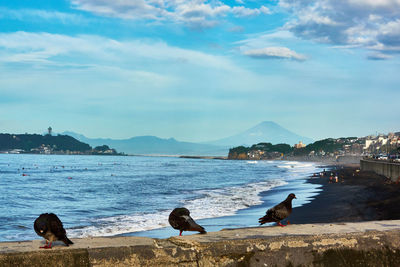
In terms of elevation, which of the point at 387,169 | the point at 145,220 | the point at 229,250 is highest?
the point at 229,250

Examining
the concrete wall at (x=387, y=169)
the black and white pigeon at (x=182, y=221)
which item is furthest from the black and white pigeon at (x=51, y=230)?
the concrete wall at (x=387, y=169)

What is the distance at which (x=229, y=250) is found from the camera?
13.9ft

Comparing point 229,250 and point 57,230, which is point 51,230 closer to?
point 57,230

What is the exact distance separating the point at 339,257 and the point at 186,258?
1.42 meters

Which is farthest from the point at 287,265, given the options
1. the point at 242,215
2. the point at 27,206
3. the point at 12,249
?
the point at 27,206

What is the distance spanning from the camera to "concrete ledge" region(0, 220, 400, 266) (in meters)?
3.91

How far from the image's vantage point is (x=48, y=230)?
4.38 metres

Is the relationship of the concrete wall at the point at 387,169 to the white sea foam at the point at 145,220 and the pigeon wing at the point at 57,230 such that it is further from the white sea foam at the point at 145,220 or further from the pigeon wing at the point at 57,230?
the pigeon wing at the point at 57,230

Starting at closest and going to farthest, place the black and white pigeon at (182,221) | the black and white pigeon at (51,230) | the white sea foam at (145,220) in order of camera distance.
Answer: the black and white pigeon at (51,230)
the black and white pigeon at (182,221)
the white sea foam at (145,220)

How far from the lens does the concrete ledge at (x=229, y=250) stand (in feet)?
12.8

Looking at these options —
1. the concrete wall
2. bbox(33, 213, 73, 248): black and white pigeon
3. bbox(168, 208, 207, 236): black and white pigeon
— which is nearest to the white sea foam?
bbox(168, 208, 207, 236): black and white pigeon

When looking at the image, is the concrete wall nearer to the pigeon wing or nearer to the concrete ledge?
the concrete ledge

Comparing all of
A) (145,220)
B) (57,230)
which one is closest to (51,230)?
(57,230)

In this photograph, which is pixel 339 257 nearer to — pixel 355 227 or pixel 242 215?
pixel 355 227
